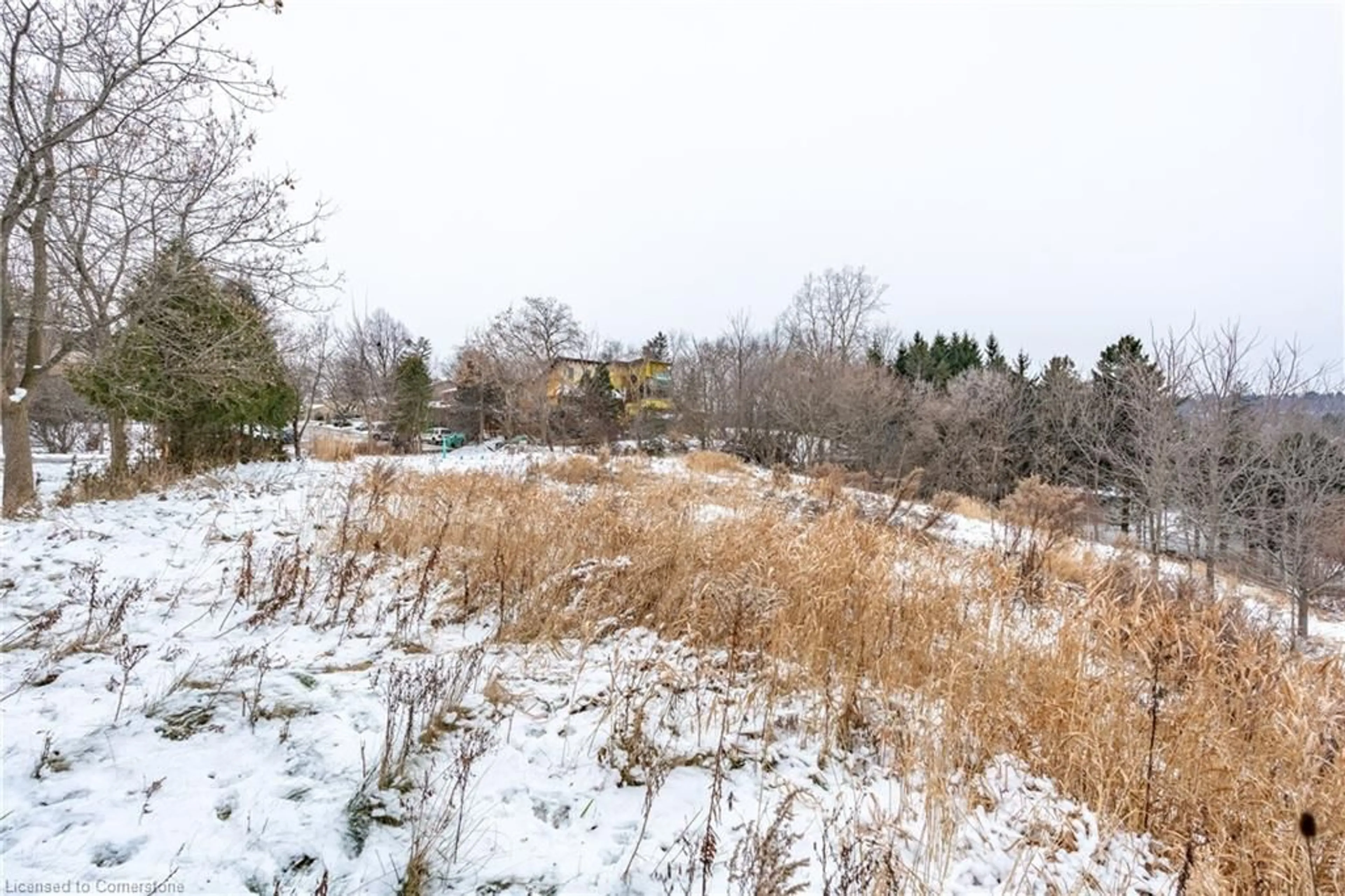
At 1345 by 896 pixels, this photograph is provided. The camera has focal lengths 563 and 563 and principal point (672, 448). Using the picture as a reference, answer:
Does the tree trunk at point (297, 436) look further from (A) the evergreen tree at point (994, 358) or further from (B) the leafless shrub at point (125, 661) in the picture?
(A) the evergreen tree at point (994, 358)

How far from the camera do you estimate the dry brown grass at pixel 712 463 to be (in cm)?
1316

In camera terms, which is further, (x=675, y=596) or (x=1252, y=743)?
(x=675, y=596)

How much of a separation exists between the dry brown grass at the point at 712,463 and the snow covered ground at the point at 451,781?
9.20 meters

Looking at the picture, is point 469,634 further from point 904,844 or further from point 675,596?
point 904,844

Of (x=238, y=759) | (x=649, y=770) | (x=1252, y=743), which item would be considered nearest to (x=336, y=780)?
(x=238, y=759)

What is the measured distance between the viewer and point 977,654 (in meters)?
2.72

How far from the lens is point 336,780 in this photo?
5.88 feet

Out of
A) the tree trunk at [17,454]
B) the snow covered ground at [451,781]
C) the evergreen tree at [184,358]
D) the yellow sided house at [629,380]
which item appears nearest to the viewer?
the snow covered ground at [451,781]

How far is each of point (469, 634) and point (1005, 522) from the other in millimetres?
6260

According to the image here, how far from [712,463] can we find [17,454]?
38.6 feet

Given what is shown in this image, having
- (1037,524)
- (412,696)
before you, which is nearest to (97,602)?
(412,696)

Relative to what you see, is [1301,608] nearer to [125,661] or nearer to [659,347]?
[125,661]

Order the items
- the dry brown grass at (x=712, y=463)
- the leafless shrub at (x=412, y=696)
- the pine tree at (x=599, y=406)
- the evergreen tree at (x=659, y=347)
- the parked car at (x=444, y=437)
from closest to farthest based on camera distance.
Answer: the leafless shrub at (x=412, y=696) < the dry brown grass at (x=712, y=463) < the pine tree at (x=599, y=406) < the parked car at (x=444, y=437) < the evergreen tree at (x=659, y=347)

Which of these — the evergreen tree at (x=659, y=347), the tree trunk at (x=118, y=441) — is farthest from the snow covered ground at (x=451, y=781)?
the evergreen tree at (x=659, y=347)
